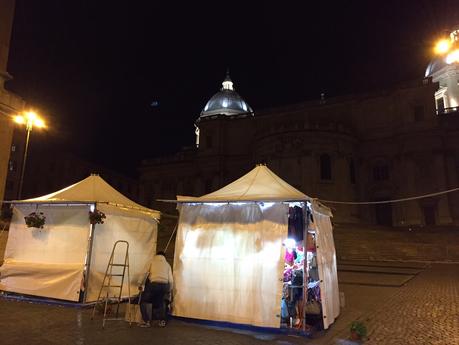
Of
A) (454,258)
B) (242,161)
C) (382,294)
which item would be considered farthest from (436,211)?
(382,294)

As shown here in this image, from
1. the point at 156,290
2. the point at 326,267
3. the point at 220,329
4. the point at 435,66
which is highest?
the point at 435,66

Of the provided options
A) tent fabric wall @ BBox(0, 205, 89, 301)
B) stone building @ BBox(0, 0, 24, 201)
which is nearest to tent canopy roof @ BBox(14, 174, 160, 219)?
tent fabric wall @ BBox(0, 205, 89, 301)

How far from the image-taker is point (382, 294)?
12.6 m

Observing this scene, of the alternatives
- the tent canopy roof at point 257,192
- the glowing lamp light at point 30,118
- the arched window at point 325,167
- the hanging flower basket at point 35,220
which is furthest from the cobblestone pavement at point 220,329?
the arched window at point 325,167

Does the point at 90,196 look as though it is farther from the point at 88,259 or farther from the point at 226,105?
the point at 226,105

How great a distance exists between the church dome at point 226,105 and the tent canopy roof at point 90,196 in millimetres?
49429

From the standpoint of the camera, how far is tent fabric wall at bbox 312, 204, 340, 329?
8.25 metres

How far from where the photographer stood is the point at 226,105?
62.1 metres

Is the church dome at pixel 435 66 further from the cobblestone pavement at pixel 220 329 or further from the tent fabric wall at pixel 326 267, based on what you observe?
the tent fabric wall at pixel 326 267

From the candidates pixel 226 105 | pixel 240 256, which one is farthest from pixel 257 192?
pixel 226 105

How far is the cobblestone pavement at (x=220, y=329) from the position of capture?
7.21 meters

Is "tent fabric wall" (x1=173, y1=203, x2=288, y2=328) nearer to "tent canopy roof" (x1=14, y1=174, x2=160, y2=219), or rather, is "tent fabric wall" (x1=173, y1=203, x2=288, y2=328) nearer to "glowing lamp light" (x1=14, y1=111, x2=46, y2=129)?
"tent canopy roof" (x1=14, y1=174, x2=160, y2=219)

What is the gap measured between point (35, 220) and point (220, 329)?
6575 millimetres

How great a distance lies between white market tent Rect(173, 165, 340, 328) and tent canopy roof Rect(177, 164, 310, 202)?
0.02m
